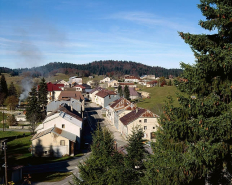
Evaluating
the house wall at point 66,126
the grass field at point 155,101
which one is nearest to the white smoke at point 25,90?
the grass field at point 155,101

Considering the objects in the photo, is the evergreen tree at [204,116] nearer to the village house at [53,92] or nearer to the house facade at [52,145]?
the house facade at [52,145]

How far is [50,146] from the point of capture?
37.6m

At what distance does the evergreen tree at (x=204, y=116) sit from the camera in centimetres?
935

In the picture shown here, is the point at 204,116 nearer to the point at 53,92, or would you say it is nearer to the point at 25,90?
the point at 53,92

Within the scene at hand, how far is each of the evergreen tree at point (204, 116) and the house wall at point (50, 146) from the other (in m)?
28.8

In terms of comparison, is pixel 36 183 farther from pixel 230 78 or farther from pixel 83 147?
pixel 230 78

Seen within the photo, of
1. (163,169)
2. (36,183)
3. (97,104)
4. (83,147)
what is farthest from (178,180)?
(97,104)

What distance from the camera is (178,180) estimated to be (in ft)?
32.6

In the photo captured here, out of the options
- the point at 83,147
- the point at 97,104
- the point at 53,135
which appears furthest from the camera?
the point at 97,104

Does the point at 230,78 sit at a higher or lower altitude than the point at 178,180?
higher

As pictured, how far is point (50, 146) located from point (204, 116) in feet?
103

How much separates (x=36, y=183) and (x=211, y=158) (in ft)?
74.2

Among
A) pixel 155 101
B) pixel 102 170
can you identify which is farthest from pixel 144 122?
pixel 155 101

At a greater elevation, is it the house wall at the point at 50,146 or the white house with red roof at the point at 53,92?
the white house with red roof at the point at 53,92
